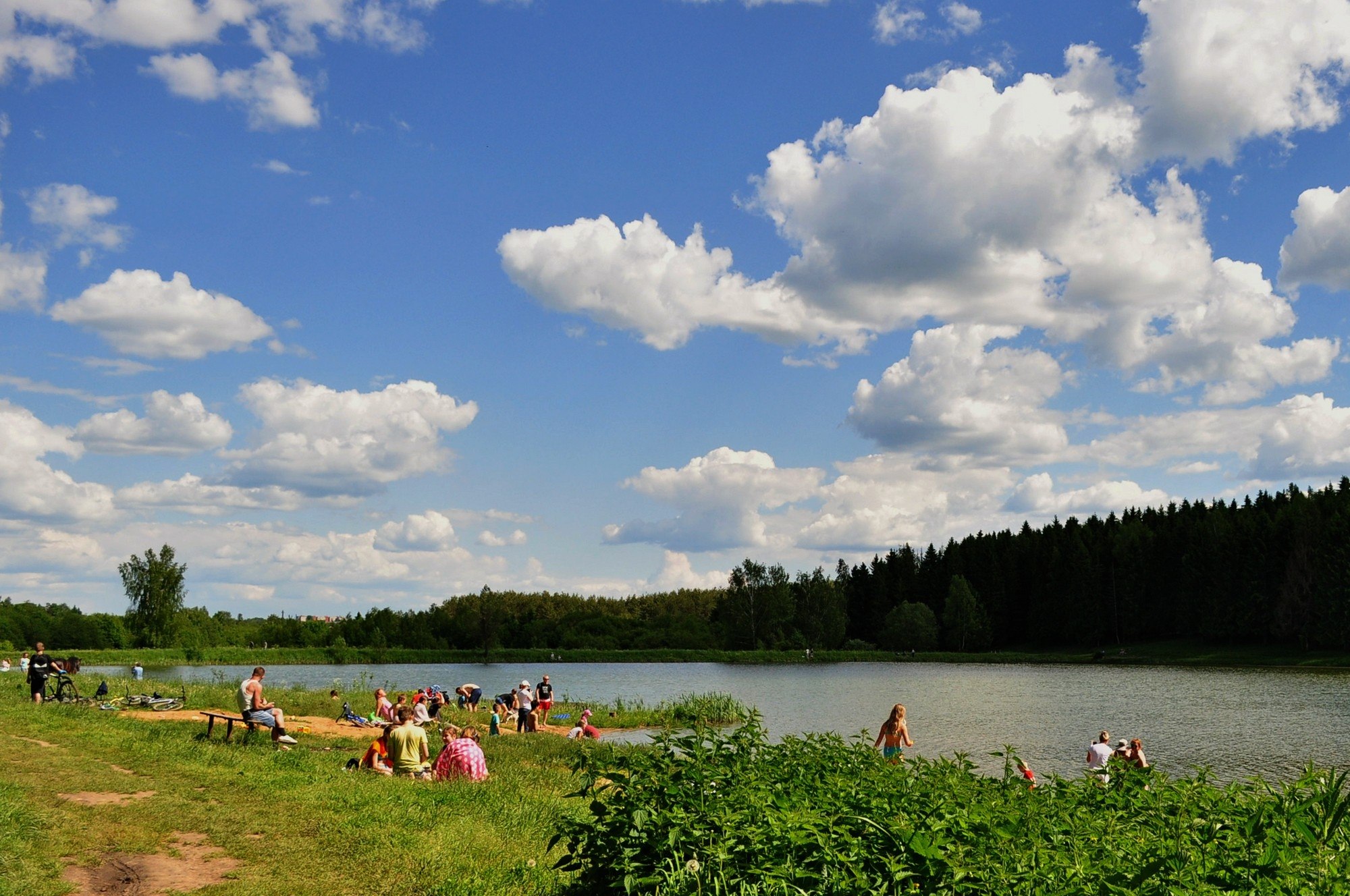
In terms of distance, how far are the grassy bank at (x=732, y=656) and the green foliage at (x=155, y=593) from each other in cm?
725

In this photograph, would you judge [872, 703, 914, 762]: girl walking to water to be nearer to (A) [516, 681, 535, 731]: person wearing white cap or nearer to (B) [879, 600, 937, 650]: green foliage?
(A) [516, 681, 535, 731]: person wearing white cap

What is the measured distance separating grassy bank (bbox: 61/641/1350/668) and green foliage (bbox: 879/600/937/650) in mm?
2721

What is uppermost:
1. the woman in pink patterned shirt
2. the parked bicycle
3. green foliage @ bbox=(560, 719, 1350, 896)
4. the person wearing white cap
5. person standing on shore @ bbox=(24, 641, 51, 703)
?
green foliage @ bbox=(560, 719, 1350, 896)

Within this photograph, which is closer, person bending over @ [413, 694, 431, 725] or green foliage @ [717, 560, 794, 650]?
person bending over @ [413, 694, 431, 725]

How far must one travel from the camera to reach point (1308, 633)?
3273 inches

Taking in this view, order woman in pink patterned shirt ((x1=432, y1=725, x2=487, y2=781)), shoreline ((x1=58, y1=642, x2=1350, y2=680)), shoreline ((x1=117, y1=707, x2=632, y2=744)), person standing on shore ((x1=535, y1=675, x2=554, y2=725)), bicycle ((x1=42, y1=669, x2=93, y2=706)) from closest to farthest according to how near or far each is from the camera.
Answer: woman in pink patterned shirt ((x1=432, y1=725, x2=487, y2=781)) → shoreline ((x1=117, y1=707, x2=632, y2=744)) → bicycle ((x1=42, y1=669, x2=93, y2=706)) → person standing on shore ((x1=535, y1=675, x2=554, y2=725)) → shoreline ((x1=58, y1=642, x2=1350, y2=680))

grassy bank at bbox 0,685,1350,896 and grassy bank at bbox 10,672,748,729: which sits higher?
grassy bank at bbox 0,685,1350,896

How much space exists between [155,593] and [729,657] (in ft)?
203

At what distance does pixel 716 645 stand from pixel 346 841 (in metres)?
122

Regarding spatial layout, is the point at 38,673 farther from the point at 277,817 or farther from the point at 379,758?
the point at 277,817

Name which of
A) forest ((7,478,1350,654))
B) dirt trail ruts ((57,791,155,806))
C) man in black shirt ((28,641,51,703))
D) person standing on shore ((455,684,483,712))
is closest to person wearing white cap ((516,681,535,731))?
person standing on shore ((455,684,483,712))

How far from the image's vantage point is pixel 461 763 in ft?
54.3

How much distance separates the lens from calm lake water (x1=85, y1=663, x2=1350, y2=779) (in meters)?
29.4

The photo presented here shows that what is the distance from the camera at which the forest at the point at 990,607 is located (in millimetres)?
90438
